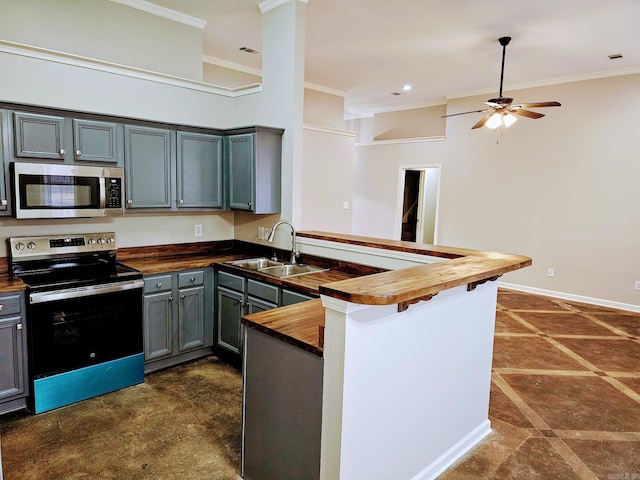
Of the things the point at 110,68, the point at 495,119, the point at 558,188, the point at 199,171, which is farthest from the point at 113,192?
the point at 558,188

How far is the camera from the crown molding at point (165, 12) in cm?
376

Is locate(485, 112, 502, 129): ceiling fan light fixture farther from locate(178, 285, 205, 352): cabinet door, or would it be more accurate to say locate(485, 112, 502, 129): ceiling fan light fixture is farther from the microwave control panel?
the microwave control panel

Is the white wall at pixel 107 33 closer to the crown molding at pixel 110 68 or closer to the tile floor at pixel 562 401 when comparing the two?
the crown molding at pixel 110 68

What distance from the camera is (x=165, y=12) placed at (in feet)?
13.0

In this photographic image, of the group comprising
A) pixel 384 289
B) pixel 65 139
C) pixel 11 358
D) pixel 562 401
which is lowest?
pixel 562 401

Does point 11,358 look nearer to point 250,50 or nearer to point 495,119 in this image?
point 250,50

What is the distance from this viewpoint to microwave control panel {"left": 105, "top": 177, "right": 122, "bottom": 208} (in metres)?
3.29

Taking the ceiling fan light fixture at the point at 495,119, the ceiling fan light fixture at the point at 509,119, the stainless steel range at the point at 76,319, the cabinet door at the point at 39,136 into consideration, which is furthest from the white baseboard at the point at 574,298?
the cabinet door at the point at 39,136

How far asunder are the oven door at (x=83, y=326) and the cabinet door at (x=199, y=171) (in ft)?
3.27

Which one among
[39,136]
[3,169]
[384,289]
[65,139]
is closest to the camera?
[384,289]

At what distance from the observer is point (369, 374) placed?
1.74 meters

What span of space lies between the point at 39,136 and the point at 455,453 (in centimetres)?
345

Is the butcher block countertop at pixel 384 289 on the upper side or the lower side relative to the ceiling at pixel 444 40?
lower

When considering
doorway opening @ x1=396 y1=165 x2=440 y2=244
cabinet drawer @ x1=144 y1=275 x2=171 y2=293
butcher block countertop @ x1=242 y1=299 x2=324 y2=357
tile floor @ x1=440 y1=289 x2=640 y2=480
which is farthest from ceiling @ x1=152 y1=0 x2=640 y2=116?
tile floor @ x1=440 y1=289 x2=640 y2=480
